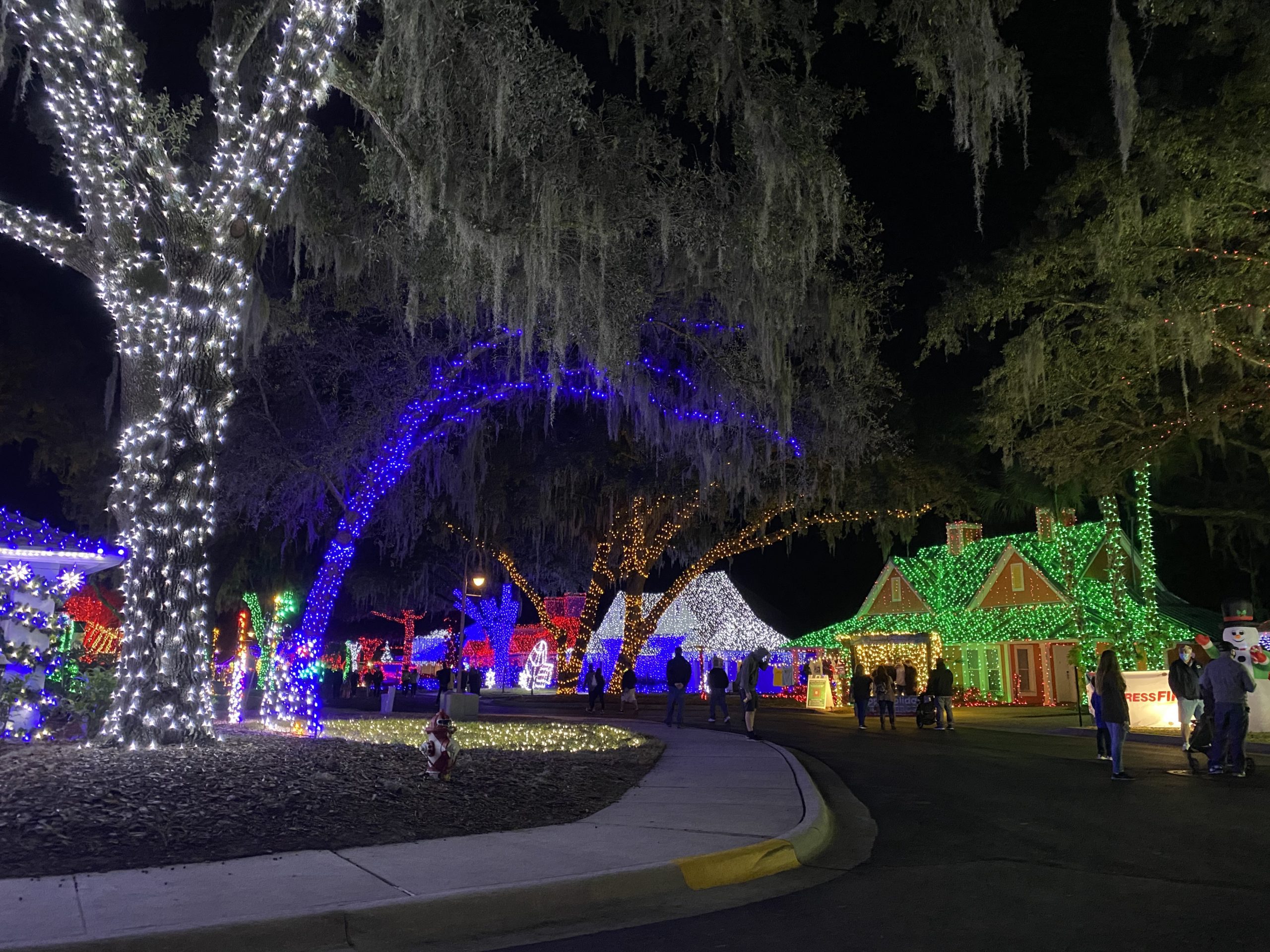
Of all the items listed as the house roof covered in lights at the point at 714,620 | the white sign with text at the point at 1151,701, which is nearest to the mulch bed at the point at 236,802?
the white sign with text at the point at 1151,701

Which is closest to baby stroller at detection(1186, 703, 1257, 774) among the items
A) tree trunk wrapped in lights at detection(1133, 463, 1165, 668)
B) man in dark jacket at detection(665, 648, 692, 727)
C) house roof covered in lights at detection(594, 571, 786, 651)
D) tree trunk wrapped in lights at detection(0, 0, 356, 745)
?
man in dark jacket at detection(665, 648, 692, 727)

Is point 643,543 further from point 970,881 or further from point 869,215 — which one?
point 970,881

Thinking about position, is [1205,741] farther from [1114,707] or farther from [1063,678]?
[1063,678]

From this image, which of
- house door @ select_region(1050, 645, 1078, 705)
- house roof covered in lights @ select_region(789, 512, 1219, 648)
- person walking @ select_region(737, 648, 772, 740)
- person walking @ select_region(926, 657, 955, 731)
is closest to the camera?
person walking @ select_region(737, 648, 772, 740)

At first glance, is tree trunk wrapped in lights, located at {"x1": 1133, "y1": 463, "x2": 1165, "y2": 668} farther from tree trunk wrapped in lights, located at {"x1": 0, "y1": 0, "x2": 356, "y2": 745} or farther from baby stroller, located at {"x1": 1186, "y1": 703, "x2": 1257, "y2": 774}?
tree trunk wrapped in lights, located at {"x1": 0, "y1": 0, "x2": 356, "y2": 745}

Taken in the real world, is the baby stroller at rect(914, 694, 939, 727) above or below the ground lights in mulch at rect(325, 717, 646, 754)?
above

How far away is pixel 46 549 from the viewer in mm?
13648

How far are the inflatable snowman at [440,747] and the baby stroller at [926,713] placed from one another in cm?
1438

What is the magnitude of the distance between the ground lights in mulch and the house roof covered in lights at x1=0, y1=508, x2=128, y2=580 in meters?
4.27

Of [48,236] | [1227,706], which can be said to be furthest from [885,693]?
[48,236]

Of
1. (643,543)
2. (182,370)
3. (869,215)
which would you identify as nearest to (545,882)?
(182,370)

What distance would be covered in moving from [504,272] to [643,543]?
2025 cm

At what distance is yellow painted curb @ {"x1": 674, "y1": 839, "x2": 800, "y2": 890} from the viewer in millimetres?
6004

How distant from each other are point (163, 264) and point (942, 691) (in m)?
16.3
